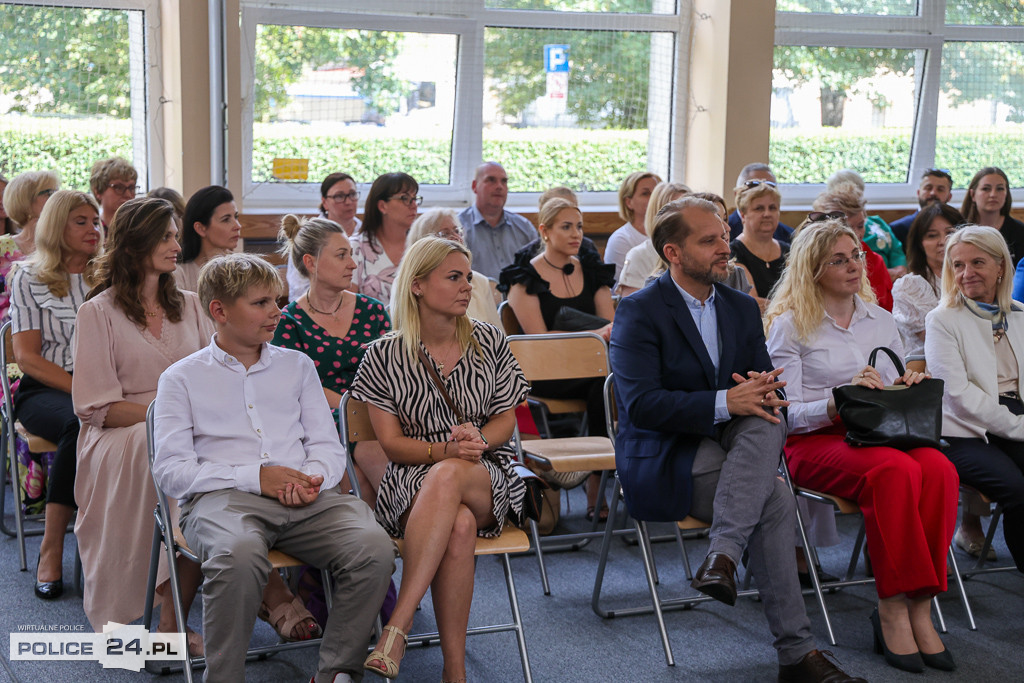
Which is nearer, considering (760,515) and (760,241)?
(760,515)

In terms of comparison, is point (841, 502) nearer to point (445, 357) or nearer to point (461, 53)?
point (445, 357)

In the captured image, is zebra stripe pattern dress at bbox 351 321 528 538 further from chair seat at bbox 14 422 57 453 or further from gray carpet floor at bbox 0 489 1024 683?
chair seat at bbox 14 422 57 453

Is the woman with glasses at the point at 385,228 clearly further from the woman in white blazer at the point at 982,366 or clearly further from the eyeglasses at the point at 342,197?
the woman in white blazer at the point at 982,366

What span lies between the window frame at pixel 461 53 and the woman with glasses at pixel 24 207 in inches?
60.5

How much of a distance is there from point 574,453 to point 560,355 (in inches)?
23.0

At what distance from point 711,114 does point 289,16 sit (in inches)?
114

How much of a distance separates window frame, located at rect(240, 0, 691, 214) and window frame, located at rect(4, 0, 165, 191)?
1.62 feet

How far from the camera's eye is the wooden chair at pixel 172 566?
2814mm

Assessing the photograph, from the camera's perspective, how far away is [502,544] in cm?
296

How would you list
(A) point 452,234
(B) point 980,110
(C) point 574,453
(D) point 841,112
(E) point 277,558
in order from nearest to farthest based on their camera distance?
(E) point 277,558, (C) point 574,453, (A) point 452,234, (D) point 841,112, (B) point 980,110

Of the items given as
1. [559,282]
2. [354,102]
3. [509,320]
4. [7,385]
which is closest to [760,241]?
[559,282]

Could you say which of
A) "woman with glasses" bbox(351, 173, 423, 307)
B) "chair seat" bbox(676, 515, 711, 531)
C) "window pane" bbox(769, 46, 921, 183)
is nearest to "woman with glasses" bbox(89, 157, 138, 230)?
"woman with glasses" bbox(351, 173, 423, 307)

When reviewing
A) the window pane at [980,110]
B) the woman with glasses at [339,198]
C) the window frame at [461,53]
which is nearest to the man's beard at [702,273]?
the woman with glasses at [339,198]

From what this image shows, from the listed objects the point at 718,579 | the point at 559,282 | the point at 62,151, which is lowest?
the point at 718,579
